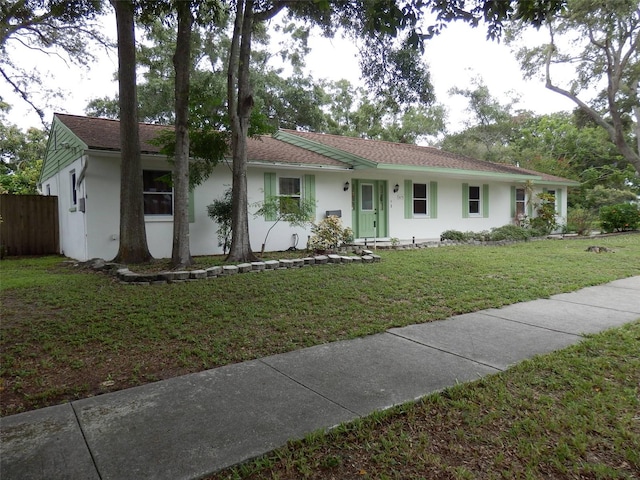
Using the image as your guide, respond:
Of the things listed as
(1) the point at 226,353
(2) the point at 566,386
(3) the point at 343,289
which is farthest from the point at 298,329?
(2) the point at 566,386

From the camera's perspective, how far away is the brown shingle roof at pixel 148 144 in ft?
31.2

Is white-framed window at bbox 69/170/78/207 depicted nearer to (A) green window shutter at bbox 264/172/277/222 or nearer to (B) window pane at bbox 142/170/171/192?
(B) window pane at bbox 142/170/171/192

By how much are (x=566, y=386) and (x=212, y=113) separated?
7.98 m

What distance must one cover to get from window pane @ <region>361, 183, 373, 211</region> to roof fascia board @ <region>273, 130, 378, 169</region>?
1.36m

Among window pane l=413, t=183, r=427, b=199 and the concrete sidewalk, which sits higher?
window pane l=413, t=183, r=427, b=199

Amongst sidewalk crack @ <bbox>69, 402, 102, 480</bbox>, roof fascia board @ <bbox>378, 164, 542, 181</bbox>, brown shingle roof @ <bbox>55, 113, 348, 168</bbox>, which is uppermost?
brown shingle roof @ <bbox>55, 113, 348, 168</bbox>

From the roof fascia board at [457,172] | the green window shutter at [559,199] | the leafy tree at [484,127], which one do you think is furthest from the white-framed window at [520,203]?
the leafy tree at [484,127]

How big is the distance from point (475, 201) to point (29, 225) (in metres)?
15.1

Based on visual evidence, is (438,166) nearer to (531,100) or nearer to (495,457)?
(495,457)

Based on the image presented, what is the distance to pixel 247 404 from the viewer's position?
9.27 feet

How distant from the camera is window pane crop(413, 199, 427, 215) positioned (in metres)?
14.5

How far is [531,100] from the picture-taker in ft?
99.9

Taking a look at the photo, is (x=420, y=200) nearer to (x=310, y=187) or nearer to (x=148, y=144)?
(x=310, y=187)

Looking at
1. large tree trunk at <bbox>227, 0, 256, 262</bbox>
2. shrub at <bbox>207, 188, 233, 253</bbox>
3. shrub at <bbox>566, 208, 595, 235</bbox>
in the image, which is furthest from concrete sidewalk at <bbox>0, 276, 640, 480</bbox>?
shrub at <bbox>566, 208, 595, 235</bbox>
